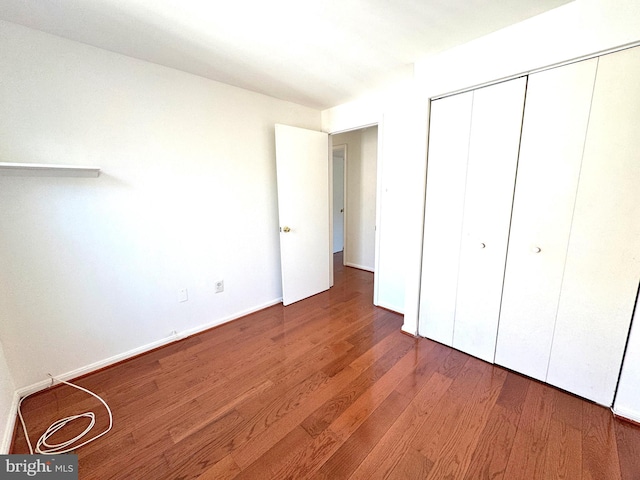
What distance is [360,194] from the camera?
4180 millimetres

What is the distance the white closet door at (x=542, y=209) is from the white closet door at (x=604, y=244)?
0.16 feet

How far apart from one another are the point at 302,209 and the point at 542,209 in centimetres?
211

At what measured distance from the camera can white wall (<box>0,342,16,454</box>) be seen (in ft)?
4.33

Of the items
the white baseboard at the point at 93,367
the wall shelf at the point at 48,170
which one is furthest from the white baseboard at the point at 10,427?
the wall shelf at the point at 48,170

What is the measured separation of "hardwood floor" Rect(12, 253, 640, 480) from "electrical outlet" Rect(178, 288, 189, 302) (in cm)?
39

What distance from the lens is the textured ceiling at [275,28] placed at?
138cm

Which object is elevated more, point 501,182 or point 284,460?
point 501,182

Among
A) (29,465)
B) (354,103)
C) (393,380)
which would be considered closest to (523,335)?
(393,380)

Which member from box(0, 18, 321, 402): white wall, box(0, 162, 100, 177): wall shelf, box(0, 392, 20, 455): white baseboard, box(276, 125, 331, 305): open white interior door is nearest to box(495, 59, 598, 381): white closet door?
box(276, 125, 331, 305): open white interior door

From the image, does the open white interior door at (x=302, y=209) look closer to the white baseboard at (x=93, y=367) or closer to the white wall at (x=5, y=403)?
the white baseboard at (x=93, y=367)

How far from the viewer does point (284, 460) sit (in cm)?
128

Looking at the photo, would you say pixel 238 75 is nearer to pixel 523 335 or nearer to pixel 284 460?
pixel 284 460

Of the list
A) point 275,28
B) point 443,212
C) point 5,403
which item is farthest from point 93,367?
point 443,212

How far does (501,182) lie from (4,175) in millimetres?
3113
